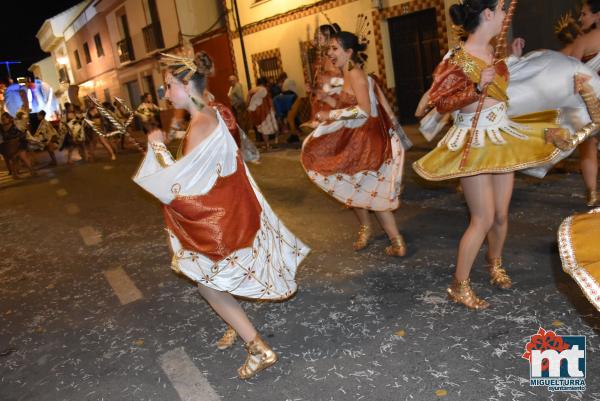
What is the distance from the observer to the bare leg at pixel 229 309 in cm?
274

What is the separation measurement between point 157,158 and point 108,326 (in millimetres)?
1795

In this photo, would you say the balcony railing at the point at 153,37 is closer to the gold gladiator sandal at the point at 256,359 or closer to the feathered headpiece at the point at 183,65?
the feathered headpiece at the point at 183,65

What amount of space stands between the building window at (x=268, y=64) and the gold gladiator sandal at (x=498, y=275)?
13.2 metres

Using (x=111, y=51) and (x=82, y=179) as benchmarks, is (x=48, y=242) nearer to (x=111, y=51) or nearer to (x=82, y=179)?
(x=82, y=179)

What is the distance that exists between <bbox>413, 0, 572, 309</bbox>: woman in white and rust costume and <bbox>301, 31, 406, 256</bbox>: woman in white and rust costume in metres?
0.94

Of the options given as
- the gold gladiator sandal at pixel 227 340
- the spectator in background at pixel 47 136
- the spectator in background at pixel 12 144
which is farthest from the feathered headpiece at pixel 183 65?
the spectator in background at pixel 47 136

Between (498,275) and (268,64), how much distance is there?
14.0 m

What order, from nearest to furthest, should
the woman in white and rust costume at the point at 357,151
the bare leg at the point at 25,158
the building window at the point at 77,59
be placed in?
the woman in white and rust costume at the point at 357,151
the bare leg at the point at 25,158
the building window at the point at 77,59

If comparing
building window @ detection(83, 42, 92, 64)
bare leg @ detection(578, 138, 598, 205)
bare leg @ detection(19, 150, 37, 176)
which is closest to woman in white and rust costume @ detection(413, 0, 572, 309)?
bare leg @ detection(578, 138, 598, 205)

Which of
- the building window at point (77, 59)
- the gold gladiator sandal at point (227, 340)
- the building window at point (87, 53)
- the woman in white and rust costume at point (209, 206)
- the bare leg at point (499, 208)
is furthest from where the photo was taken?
the building window at point (77, 59)

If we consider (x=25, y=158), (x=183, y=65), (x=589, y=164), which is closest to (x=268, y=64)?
(x=25, y=158)

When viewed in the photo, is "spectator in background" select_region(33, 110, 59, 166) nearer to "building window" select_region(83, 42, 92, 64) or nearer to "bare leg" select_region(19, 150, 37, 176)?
"bare leg" select_region(19, 150, 37, 176)

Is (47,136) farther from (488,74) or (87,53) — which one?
(87,53)

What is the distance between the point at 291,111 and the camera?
13.1 meters
